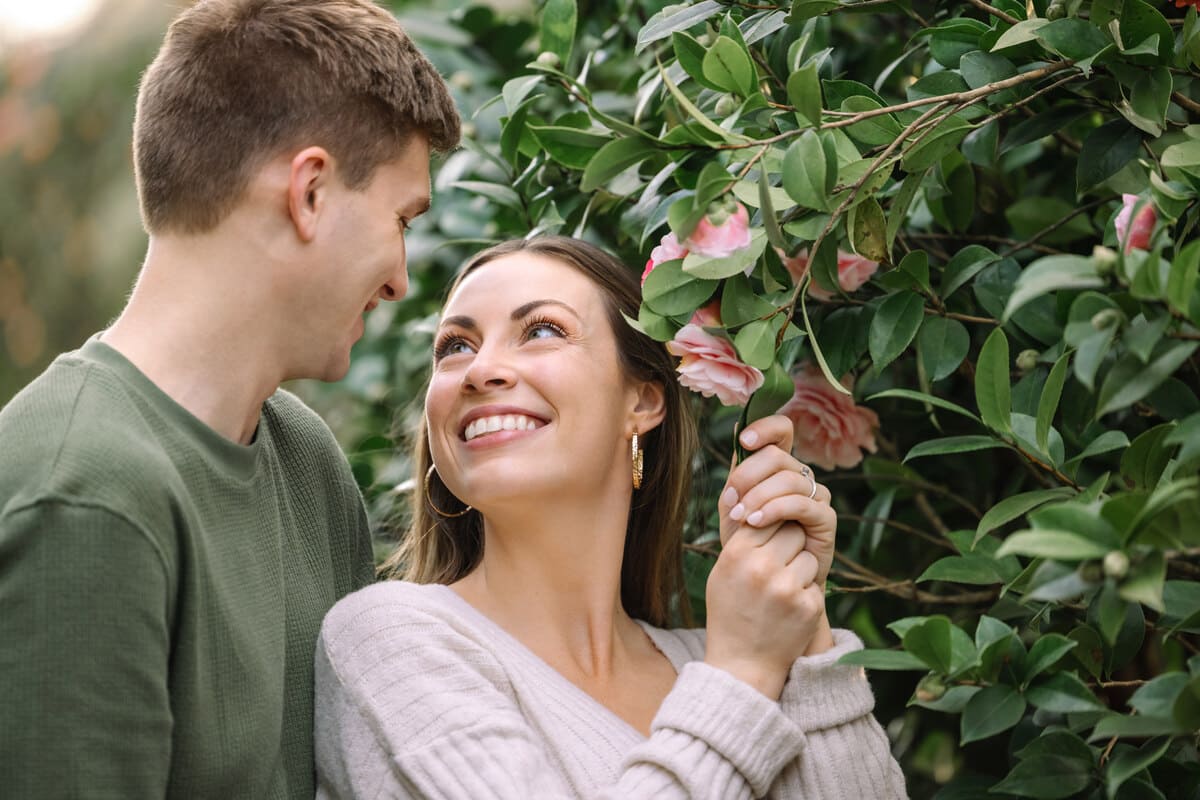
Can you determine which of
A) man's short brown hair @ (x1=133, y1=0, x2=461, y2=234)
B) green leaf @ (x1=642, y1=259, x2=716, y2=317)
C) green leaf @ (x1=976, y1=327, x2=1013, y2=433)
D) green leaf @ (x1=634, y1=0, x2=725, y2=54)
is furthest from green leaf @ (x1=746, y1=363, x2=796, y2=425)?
man's short brown hair @ (x1=133, y1=0, x2=461, y2=234)

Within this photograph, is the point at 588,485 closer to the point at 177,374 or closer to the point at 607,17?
the point at 177,374

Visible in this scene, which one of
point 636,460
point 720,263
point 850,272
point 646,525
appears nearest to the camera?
point 720,263

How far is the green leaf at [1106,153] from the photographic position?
1.43 metres

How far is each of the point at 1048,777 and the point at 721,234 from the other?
0.64 meters

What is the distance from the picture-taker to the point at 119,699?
1218mm

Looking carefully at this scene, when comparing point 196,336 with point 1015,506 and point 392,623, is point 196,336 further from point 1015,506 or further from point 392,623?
point 1015,506

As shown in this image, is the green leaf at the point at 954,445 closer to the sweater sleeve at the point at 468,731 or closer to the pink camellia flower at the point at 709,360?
the pink camellia flower at the point at 709,360

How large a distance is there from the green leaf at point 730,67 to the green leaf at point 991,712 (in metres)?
0.67

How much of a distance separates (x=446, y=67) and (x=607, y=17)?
478 millimetres

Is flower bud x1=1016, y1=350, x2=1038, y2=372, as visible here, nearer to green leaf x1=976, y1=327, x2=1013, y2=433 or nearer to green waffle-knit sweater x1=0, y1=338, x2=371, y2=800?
green leaf x1=976, y1=327, x2=1013, y2=433

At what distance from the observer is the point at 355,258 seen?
1.53 m

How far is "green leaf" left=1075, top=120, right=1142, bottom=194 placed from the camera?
4.70ft

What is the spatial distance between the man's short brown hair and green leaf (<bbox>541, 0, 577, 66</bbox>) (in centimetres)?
23

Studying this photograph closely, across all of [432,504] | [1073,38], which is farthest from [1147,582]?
[432,504]
